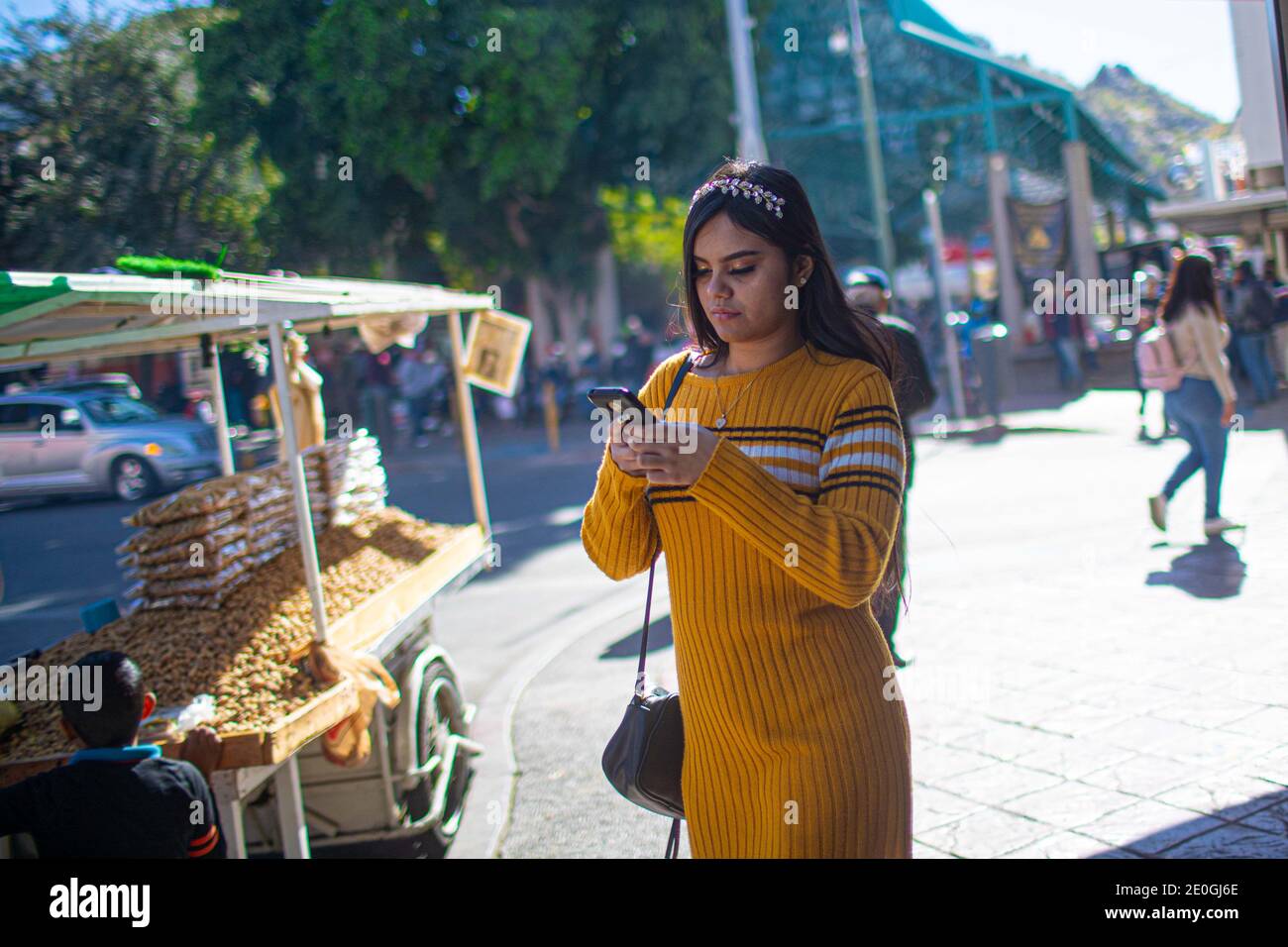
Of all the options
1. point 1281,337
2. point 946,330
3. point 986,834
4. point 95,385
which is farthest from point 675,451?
point 95,385

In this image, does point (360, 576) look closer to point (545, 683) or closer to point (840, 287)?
point (545, 683)

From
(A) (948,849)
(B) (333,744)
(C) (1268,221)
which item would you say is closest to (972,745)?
(A) (948,849)

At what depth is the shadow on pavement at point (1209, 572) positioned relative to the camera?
6.03 metres

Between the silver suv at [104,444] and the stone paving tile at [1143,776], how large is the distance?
45.7 feet

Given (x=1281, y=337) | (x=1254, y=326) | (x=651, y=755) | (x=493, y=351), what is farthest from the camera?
(x=1281, y=337)

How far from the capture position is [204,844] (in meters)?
3.01

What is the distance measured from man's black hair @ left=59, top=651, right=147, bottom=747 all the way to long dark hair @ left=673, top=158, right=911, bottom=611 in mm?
1708

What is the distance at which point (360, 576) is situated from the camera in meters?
5.12

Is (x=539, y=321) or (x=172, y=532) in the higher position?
(x=539, y=321)

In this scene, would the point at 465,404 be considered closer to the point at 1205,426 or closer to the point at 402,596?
the point at 402,596

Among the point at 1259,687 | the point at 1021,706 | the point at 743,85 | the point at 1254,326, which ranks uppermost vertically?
the point at 743,85

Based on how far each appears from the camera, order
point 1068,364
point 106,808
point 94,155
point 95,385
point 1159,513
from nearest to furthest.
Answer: point 106,808
point 1159,513
point 94,155
point 95,385
point 1068,364

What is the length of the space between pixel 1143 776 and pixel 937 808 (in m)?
0.69
